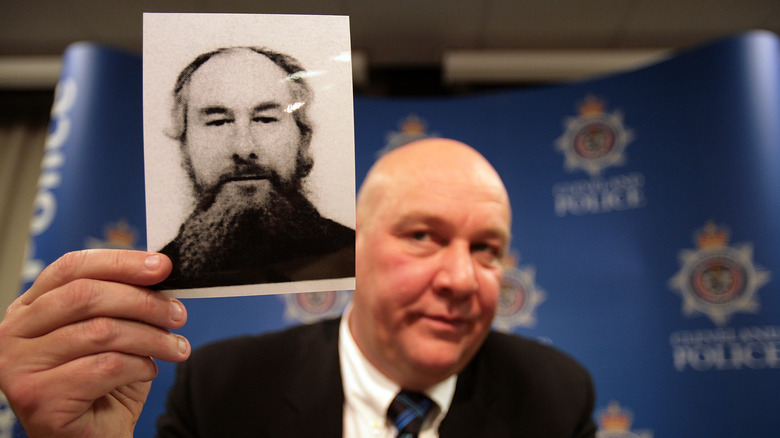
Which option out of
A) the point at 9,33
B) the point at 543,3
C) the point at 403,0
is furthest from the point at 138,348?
the point at 9,33

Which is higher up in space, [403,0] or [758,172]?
[403,0]

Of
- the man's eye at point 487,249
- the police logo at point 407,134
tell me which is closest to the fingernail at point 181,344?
the man's eye at point 487,249

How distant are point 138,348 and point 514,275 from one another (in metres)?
1.86

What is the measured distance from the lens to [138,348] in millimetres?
697

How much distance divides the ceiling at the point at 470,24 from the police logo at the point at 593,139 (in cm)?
64

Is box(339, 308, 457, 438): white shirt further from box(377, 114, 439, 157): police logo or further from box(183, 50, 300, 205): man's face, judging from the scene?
box(377, 114, 439, 157): police logo

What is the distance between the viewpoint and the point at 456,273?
3.91ft

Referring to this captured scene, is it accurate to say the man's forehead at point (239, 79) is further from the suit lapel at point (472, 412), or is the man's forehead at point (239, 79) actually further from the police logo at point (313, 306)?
the police logo at point (313, 306)

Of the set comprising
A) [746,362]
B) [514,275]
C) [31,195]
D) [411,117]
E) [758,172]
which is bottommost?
[746,362]

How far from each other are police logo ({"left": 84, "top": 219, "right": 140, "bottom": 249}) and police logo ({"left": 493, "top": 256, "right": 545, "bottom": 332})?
1.64 meters

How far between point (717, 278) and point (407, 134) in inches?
61.0

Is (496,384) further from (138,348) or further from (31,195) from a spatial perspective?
(31,195)

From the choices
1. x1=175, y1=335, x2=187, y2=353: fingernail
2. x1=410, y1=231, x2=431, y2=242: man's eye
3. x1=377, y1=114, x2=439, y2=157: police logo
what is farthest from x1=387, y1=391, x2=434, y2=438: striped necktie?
x1=377, y1=114, x2=439, y2=157: police logo

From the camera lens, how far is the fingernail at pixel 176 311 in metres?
0.70
